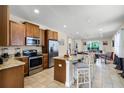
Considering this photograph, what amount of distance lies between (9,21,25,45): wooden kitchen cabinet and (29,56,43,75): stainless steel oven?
34.2 inches

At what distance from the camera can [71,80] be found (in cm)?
384

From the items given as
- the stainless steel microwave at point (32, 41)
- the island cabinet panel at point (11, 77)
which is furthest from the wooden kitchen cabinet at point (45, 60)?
the island cabinet panel at point (11, 77)

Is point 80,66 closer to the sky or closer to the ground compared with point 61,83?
closer to the sky

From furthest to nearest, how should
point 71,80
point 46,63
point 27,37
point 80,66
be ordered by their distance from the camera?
1. point 46,63
2. point 27,37
3. point 71,80
4. point 80,66

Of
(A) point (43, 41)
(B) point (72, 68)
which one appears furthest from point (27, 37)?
(B) point (72, 68)

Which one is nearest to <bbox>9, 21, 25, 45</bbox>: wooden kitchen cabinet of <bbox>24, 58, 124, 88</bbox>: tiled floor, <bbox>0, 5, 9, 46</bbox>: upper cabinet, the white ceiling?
the white ceiling

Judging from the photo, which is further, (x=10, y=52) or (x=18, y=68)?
(x=10, y=52)

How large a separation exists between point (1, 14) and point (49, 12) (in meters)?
2.49

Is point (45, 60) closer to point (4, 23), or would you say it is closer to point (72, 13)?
point (72, 13)

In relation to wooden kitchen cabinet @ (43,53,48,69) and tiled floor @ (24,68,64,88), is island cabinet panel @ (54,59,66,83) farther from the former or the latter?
wooden kitchen cabinet @ (43,53,48,69)

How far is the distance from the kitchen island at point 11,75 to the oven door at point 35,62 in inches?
84.3

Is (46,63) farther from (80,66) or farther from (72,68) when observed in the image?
(80,66)

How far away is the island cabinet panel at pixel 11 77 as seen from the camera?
235 centimetres
